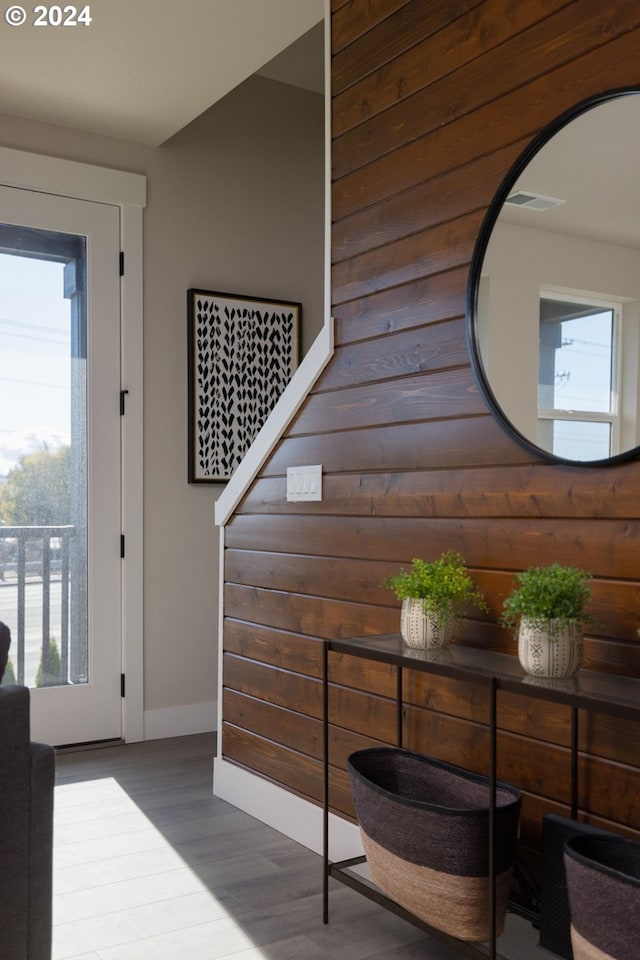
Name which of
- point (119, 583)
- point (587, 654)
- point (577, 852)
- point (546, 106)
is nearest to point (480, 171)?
point (546, 106)

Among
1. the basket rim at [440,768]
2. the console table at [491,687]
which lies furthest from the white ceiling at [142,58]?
the basket rim at [440,768]

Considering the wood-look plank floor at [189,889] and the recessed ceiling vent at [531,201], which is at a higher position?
the recessed ceiling vent at [531,201]

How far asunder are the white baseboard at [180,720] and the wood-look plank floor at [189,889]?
0.65 metres

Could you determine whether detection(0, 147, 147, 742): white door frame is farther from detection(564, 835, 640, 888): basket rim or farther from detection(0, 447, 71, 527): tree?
detection(564, 835, 640, 888): basket rim

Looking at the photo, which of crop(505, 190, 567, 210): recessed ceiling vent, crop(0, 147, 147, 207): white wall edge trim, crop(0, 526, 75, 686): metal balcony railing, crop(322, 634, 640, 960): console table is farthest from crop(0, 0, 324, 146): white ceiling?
crop(322, 634, 640, 960): console table

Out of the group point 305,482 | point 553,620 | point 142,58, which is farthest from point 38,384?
point 553,620

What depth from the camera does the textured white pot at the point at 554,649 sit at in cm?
188

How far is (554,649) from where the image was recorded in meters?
1.88

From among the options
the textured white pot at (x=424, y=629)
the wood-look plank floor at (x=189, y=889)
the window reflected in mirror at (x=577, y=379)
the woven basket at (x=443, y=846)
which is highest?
the window reflected in mirror at (x=577, y=379)

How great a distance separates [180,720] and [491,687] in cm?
285

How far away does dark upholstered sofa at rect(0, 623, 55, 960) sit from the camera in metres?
1.82

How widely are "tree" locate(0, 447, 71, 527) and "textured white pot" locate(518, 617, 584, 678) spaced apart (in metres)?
2.81

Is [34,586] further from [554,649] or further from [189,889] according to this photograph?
[554,649]

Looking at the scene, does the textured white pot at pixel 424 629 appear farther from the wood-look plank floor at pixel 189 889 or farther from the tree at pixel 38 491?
the tree at pixel 38 491
